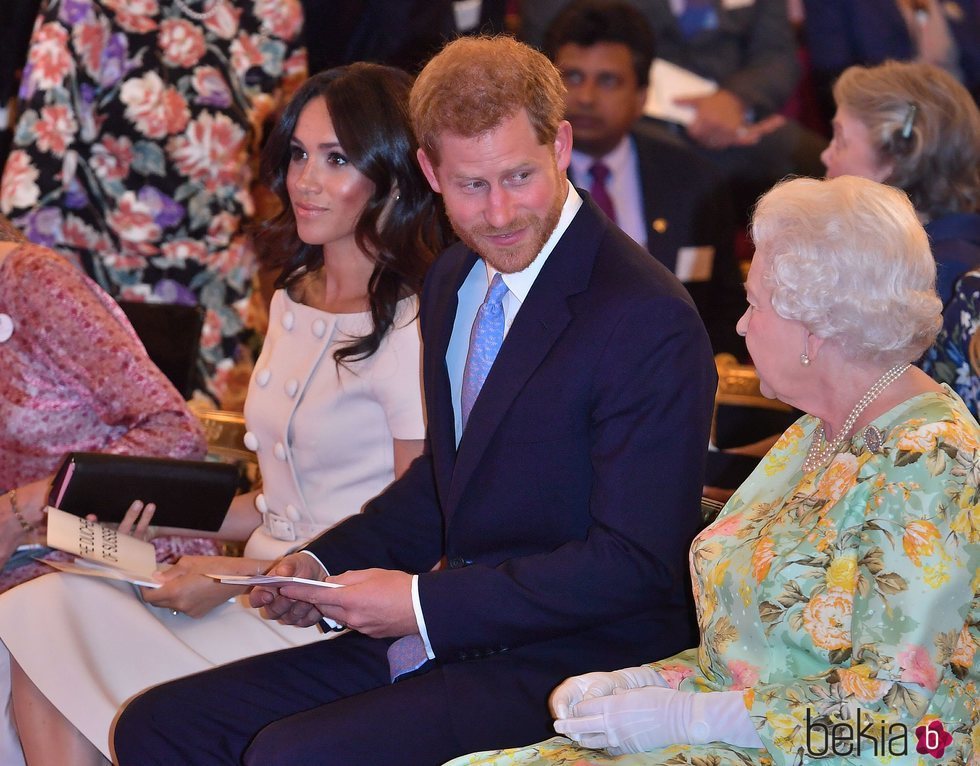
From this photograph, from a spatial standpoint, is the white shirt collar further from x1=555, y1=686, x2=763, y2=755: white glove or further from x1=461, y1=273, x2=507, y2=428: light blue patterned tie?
x1=555, y1=686, x2=763, y2=755: white glove

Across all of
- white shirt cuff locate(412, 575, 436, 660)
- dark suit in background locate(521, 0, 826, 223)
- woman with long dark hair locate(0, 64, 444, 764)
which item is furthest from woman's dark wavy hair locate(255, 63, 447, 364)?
dark suit in background locate(521, 0, 826, 223)

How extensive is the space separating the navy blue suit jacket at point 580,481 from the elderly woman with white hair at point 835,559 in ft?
0.35

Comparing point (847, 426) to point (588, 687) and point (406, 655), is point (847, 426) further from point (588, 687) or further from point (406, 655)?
point (406, 655)

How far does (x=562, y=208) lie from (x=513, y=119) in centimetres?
18

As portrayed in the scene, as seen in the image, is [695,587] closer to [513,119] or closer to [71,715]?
[513,119]

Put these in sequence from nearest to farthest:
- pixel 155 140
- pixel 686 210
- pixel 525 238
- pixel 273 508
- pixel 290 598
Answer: pixel 525 238, pixel 290 598, pixel 273 508, pixel 686 210, pixel 155 140

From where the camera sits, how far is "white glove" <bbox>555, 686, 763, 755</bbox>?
1871mm

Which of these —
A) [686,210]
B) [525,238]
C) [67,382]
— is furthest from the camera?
[686,210]

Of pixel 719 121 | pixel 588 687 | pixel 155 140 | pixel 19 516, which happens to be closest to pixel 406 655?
pixel 588 687

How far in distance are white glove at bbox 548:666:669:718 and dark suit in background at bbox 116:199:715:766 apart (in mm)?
127

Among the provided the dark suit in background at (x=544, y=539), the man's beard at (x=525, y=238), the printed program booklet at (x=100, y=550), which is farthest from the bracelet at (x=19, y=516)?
the man's beard at (x=525, y=238)

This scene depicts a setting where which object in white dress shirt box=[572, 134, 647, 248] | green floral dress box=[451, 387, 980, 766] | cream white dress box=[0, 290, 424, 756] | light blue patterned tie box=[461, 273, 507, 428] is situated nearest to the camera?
green floral dress box=[451, 387, 980, 766]

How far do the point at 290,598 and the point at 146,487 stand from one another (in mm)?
541

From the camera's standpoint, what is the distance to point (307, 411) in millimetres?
2805
